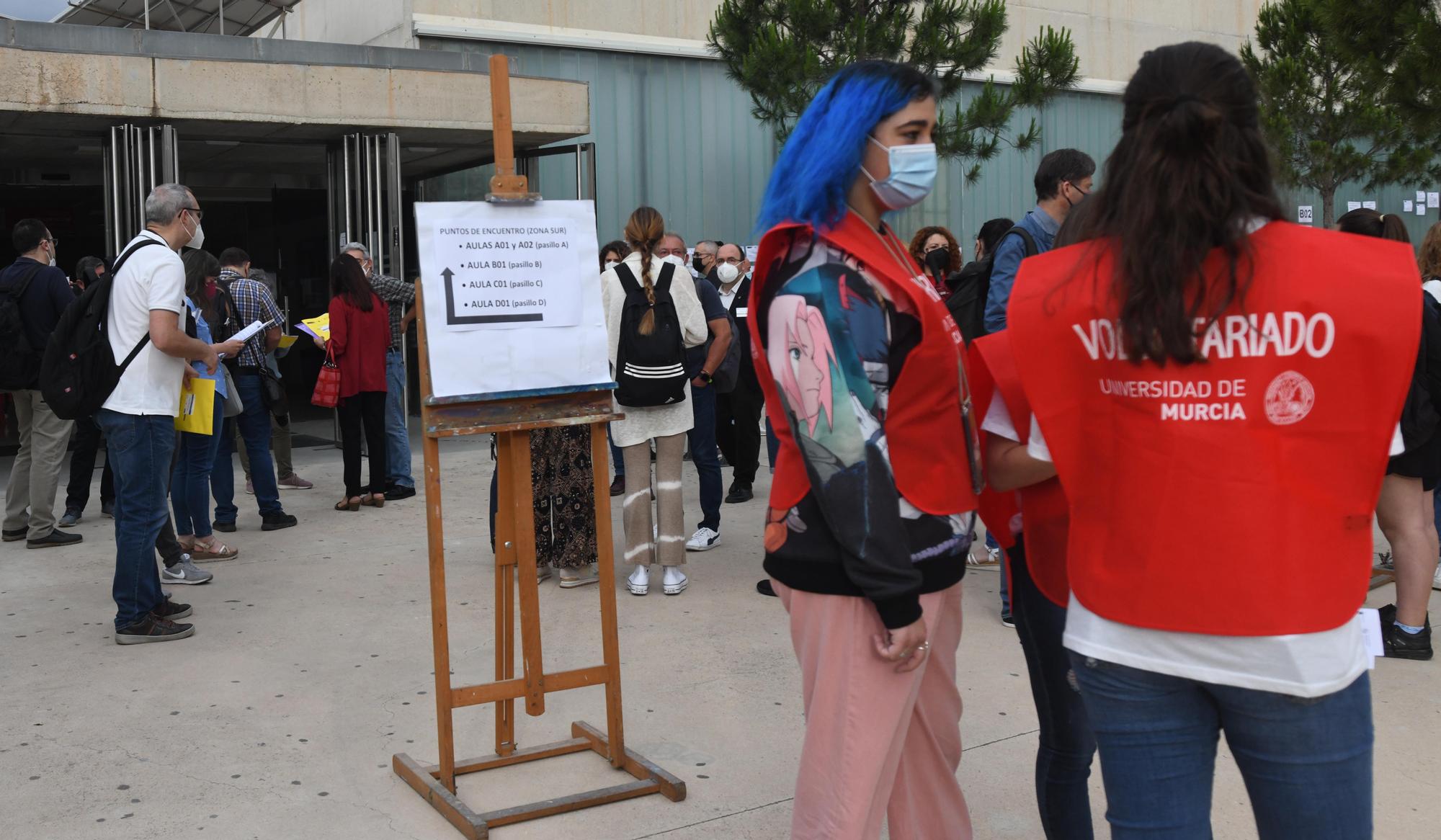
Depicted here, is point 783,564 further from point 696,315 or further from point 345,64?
point 345,64

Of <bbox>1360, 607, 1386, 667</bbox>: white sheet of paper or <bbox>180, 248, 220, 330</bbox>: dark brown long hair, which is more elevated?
<bbox>180, 248, 220, 330</bbox>: dark brown long hair

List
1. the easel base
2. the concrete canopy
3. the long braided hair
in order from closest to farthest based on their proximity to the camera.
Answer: the easel base → the long braided hair → the concrete canopy

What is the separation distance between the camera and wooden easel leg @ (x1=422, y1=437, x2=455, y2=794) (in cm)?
360

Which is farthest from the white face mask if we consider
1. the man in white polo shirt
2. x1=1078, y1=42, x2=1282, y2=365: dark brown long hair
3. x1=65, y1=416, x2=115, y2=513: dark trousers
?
x1=1078, y1=42, x2=1282, y2=365: dark brown long hair

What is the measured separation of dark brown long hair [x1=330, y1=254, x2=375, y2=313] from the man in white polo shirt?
3059 millimetres

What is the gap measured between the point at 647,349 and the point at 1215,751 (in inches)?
175

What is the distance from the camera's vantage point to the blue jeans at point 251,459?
25.8ft

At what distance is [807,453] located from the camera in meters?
2.33

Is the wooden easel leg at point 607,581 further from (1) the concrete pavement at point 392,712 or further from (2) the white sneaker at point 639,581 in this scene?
(2) the white sneaker at point 639,581

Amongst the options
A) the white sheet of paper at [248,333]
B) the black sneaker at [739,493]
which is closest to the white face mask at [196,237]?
the white sheet of paper at [248,333]

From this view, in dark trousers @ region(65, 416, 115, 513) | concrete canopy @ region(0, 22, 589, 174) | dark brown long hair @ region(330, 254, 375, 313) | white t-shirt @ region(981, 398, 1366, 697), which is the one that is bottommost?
dark trousers @ region(65, 416, 115, 513)


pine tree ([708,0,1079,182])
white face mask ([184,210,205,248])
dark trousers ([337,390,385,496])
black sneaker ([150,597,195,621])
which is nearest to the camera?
black sneaker ([150,597,195,621])

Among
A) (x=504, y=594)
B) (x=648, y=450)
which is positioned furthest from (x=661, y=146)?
(x=504, y=594)

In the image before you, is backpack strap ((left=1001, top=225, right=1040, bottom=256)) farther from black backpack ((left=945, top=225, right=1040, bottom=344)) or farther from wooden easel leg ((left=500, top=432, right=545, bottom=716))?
wooden easel leg ((left=500, top=432, right=545, bottom=716))
